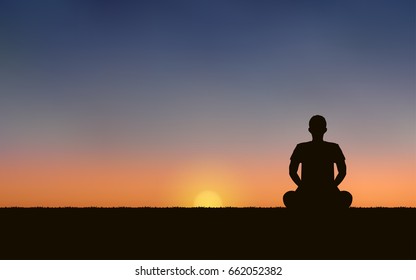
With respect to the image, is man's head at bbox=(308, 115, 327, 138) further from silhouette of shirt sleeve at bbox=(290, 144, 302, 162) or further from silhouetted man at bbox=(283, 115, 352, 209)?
silhouette of shirt sleeve at bbox=(290, 144, 302, 162)

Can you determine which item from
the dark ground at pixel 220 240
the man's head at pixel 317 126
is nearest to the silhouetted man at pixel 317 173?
the man's head at pixel 317 126

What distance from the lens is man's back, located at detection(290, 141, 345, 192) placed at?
11320mm

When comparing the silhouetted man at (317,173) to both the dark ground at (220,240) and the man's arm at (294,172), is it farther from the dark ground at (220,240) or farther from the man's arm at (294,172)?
the dark ground at (220,240)

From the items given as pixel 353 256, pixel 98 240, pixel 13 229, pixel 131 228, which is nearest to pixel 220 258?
pixel 353 256

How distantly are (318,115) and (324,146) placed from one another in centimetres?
74

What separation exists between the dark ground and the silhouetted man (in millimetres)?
282

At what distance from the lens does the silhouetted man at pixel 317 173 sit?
35.9 ft

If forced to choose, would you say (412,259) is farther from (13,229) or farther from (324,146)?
(13,229)

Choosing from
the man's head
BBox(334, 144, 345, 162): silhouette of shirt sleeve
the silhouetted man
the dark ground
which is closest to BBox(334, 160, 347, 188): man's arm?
the silhouetted man

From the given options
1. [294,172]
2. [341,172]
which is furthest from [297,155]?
[341,172]

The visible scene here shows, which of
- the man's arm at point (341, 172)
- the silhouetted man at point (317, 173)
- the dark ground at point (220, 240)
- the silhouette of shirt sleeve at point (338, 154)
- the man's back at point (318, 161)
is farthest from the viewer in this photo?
the man's arm at point (341, 172)

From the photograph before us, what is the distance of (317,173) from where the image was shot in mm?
11430

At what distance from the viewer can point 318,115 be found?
1098 cm

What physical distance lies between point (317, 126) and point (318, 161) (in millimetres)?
784
